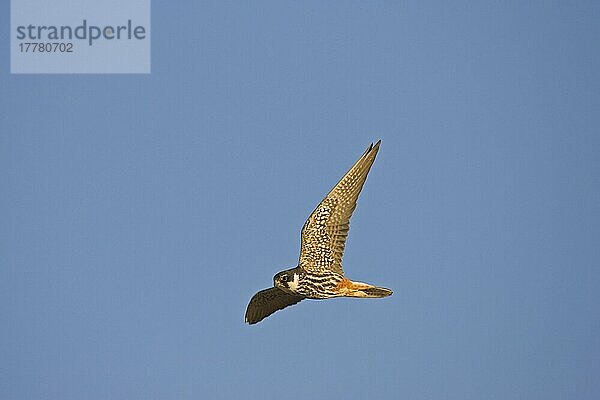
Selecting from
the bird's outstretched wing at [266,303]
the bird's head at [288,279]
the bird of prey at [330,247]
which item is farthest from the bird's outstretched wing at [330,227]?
the bird's outstretched wing at [266,303]

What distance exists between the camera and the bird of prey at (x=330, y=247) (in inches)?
747

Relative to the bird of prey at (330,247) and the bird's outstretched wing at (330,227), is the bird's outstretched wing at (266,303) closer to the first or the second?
the bird of prey at (330,247)

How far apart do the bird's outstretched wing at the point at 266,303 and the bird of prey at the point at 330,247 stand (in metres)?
1.88

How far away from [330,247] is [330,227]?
0.33 meters

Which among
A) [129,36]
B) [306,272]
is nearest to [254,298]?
[306,272]

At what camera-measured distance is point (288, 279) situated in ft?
62.1

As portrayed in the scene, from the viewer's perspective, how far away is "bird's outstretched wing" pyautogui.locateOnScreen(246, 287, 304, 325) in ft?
69.5

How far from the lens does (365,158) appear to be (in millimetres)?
19266

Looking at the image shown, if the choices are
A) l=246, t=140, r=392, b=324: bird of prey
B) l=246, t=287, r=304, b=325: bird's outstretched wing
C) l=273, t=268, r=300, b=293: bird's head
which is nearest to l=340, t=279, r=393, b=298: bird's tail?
l=246, t=140, r=392, b=324: bird of prey

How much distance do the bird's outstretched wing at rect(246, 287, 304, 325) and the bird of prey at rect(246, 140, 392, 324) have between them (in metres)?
1.88

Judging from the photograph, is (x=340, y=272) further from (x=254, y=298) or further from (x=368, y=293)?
(x=254, y=298)

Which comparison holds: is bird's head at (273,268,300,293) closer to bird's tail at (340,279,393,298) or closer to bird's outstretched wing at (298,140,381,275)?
bird's outstretched wing at (298,140,381,275)

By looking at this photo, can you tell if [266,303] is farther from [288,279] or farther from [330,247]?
[330,247]

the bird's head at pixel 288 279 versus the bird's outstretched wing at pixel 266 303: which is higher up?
the bird's head at pixel 288 279
